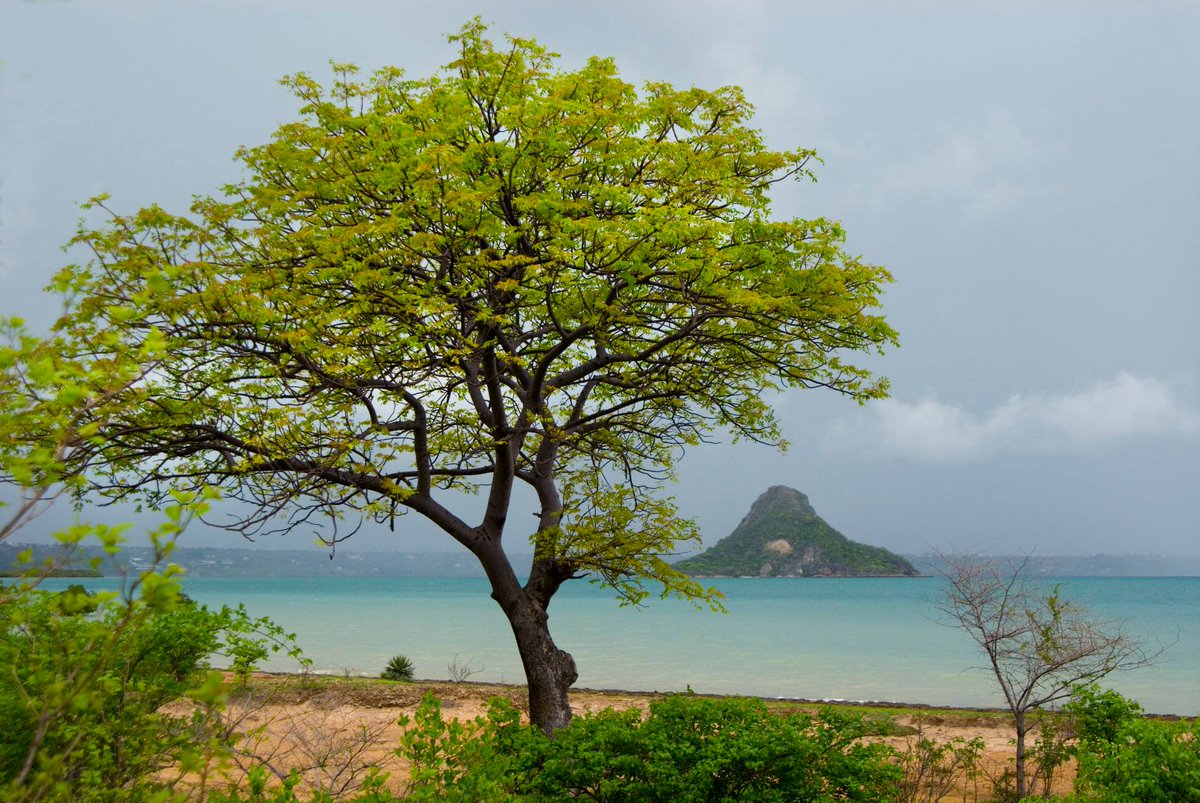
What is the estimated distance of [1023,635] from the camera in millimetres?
9523

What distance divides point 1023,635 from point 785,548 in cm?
9619

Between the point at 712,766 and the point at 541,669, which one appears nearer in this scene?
the point at 712,766

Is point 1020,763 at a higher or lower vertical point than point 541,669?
lower

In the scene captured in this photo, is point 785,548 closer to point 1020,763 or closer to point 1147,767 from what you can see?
point 1020,763

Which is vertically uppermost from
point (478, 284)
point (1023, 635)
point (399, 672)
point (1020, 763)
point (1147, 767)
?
point (478, 284)

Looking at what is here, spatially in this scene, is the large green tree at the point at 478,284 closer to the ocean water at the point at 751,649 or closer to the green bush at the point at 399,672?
the ocean water at the point at 751,649

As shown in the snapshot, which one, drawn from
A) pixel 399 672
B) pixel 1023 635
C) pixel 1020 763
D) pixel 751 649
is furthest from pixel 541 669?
pixel 751 649

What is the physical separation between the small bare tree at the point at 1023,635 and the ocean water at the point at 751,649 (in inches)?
22.2

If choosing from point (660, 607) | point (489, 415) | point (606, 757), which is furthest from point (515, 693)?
point (660, 607)

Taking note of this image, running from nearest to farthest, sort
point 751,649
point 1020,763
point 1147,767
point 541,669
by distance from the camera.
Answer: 1. point 1147,767
2. point 1020,763
3. point 541,669
4. point 751,649

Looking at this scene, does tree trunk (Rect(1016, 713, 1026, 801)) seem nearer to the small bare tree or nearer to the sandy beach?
the small bare tree

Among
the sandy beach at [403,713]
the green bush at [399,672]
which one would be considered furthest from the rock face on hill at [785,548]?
the sandy beach at [403,713]

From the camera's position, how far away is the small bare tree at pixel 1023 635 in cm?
927

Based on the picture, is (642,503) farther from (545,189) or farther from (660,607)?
(660,607)
